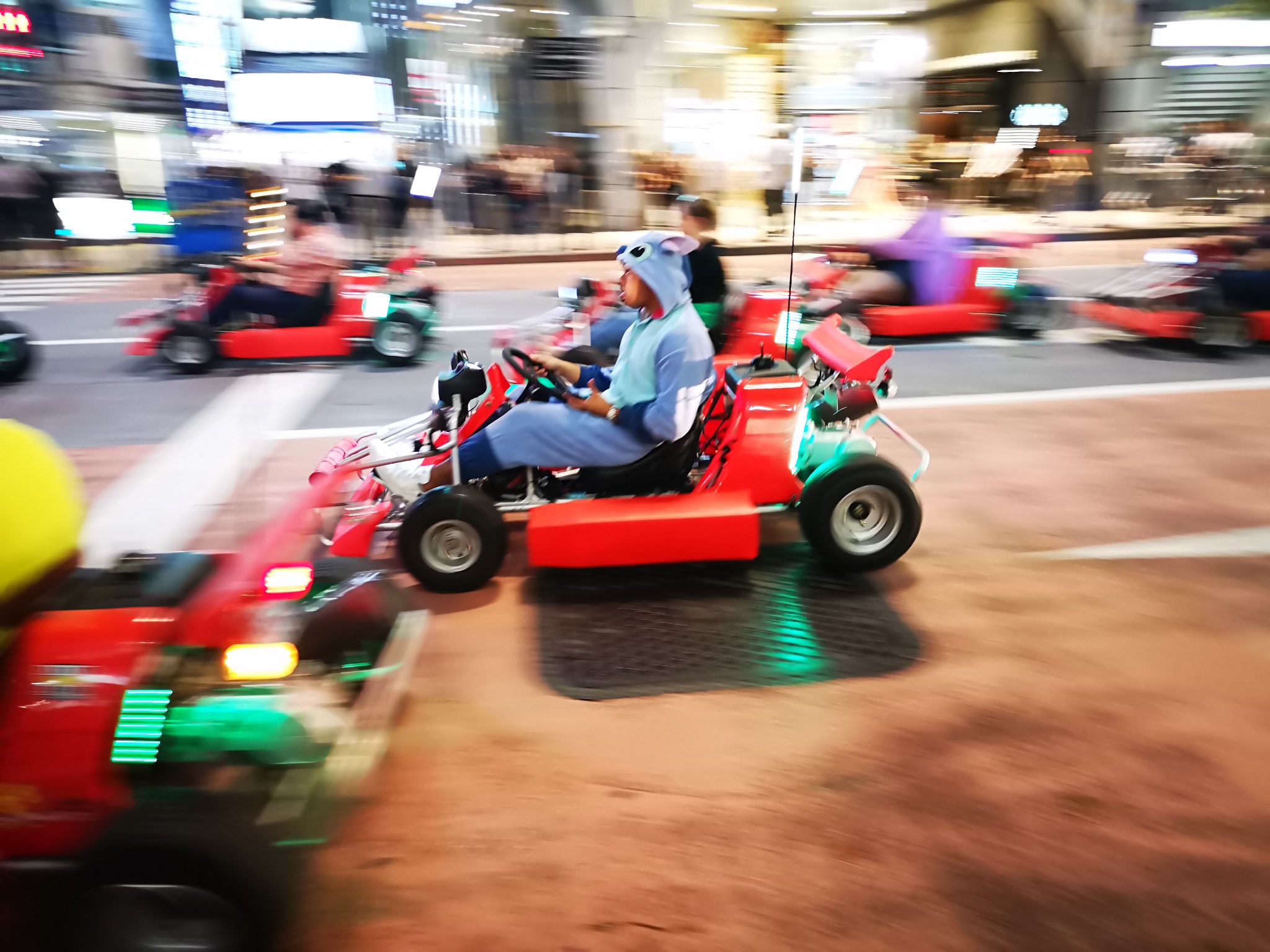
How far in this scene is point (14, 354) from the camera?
8.66 meters

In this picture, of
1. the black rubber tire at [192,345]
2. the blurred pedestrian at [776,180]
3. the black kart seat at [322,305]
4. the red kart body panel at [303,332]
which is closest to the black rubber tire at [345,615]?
the red kart body panel at [303,332]

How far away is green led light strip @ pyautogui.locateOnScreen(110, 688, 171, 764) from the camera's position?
2396 mm

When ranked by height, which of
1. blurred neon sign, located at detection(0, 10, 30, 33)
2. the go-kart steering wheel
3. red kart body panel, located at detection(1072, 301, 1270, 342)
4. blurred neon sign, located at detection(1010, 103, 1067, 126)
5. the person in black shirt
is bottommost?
red kart body panel, located at detection(1072, 301, 1270, 342)

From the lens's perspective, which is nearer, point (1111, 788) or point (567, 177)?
point (1111, 788)

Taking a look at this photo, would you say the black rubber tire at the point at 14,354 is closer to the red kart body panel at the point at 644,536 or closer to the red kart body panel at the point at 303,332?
the red kart body panel at the point at 303,332

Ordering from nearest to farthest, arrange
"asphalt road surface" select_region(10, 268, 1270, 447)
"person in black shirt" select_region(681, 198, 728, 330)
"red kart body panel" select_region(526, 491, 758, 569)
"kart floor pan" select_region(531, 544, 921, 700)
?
"kart floor pan" select_region(531, 544, 921, 700), "red kart body panel" select_region(526, 491, 758, 569), "person in black shirt" select_region(681, 198, 728, 330), "asphalt road surface" select_region(10, 268, 1270, 447)

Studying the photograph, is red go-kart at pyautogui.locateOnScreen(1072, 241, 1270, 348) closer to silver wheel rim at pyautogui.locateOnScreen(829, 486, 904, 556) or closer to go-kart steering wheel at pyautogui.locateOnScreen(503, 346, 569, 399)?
silver wheel rim at pyautogui.locateOnScreen(829, 486, 904, 556)

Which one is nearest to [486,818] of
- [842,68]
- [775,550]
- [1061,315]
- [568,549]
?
[568,549]

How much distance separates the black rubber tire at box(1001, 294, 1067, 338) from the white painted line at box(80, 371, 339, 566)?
653 cm

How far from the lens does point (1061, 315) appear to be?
32.1 ft

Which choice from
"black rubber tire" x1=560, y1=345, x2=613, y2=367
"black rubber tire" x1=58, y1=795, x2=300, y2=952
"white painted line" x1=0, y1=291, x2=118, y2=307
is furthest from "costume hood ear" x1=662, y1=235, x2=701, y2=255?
"white painted line" x1=0, y1=291, x2=118, y2=307

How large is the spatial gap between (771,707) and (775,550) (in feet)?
4.73

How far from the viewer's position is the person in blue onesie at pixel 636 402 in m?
4.35

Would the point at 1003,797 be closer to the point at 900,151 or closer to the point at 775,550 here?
the point at 775,550
